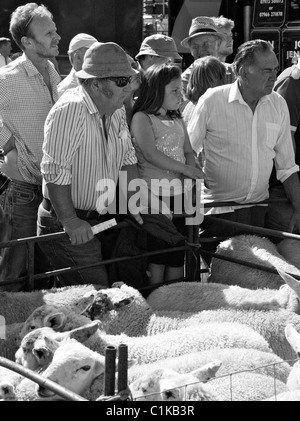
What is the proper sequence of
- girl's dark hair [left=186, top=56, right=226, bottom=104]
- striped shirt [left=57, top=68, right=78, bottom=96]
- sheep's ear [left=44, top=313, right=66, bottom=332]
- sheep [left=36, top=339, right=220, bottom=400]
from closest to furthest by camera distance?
sheep [left=36, top=339, right=220, bottom=400], sheep's ear [left=44, top=313, right=66, bottom=332], striped shirt [left=57, top=68, right=78, bottom=96], girl's dark hair [left=186, top=56, right=226, bottom=104]

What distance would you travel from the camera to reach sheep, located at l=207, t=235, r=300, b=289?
202 inches

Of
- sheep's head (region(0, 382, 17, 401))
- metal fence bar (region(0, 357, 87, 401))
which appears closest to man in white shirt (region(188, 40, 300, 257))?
sheep's head (region(0, 382, 17, 401))

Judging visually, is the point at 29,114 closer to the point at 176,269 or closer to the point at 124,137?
the point at 124,137

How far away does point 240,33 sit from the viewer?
12.5 metres

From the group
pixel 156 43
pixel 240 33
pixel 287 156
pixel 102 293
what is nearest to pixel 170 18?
pixel 240 33

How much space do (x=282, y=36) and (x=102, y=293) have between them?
822 centimetres

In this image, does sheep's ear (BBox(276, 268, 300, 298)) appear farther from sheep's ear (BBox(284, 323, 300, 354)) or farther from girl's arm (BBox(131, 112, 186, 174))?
girl's arm (BBox(131, 112, 186, 174))

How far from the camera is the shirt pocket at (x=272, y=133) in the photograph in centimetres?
552

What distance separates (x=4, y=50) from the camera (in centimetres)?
1057

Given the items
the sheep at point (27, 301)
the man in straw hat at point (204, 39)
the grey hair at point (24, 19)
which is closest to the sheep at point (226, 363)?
the sheep at point (27, 301)

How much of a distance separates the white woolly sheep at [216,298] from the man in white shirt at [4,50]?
6332 mm

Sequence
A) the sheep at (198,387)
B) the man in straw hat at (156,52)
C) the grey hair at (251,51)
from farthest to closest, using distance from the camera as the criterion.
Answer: the man in straw hat at (156,52), the grey hair at (251,51), the sheep at (198,387)

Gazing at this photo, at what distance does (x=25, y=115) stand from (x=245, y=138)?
1.41 meters

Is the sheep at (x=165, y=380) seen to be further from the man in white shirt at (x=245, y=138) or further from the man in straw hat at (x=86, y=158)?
the man in white shirt at (x=245, y=138)
